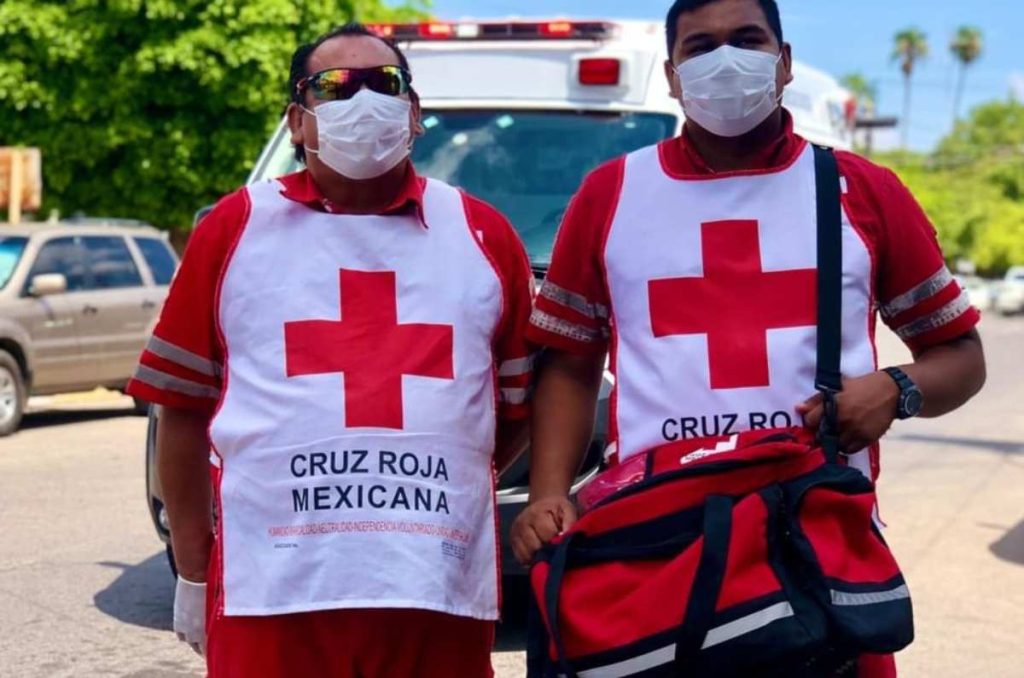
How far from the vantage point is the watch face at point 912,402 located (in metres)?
2.68

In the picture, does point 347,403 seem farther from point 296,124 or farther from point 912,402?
point 912,402

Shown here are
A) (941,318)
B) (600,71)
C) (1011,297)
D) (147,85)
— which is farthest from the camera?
(1011,297)

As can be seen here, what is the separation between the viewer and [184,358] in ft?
9.71

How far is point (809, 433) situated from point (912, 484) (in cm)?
919

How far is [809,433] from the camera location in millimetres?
2625

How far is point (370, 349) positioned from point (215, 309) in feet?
0.97

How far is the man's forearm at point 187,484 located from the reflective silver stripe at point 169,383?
2.6 inches

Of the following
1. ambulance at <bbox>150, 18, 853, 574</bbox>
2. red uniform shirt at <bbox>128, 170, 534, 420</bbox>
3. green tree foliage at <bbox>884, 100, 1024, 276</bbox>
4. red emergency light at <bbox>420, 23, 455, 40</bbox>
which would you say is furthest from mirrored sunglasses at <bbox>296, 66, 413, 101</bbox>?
green tree foliage at <bbox>884, 100, 1024, 276</bbox>

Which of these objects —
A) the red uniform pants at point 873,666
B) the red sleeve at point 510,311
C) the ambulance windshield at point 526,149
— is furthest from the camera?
the ambulance windshield at point 526,149

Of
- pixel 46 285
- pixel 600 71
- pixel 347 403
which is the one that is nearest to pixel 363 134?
pixel 347 403

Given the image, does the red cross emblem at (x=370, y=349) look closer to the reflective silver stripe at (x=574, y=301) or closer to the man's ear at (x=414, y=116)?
the reflective silver stripe at (x=574, y=301)

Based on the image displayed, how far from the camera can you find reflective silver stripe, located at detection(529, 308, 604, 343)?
290cm

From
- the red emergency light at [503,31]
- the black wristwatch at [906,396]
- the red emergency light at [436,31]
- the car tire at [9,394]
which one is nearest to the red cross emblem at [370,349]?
the black wristwatch at [906,396]

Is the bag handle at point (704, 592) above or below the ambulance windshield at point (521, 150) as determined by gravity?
above
